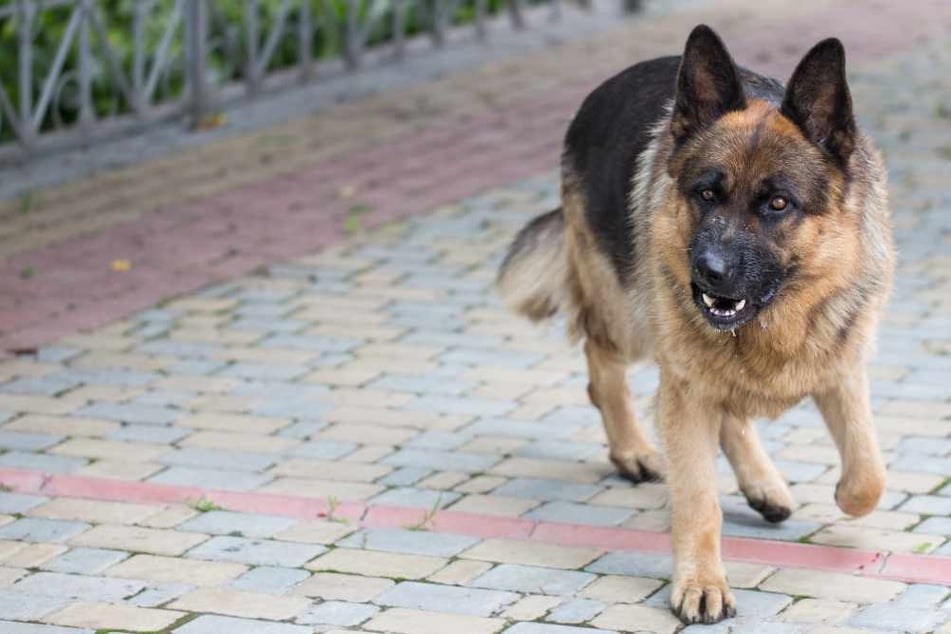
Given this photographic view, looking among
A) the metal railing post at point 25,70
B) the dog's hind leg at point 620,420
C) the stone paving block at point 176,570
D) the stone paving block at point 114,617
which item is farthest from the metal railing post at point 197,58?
the stone paving block at point 114,617

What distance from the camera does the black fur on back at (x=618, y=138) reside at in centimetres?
532

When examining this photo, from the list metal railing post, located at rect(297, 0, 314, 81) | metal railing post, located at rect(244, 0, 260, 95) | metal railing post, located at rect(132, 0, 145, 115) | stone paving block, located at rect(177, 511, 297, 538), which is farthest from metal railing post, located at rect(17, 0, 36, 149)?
stone paving block, located at rect(177, 511, 297, 538)

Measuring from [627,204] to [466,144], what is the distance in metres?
5.46

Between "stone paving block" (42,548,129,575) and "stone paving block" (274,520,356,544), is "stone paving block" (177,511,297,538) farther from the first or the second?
"stone paving block" (42,548,129,575)

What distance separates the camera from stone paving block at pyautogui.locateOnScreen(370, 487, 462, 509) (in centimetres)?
560

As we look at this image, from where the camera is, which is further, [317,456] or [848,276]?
[317,456]

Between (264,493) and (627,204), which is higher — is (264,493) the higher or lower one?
the lower one

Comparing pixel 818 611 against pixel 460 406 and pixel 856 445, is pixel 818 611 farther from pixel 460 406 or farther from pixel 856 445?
pixel 460 406

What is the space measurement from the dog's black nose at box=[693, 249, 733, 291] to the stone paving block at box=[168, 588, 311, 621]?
1.40 m

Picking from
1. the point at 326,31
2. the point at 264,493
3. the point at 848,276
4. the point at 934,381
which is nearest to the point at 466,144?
the point at 326,31

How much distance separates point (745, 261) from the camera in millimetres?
4477

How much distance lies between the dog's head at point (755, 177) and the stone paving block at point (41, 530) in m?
2.06

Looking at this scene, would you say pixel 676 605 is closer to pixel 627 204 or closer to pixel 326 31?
pixel 627 204

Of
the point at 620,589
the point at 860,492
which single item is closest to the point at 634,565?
the point at 620,589
